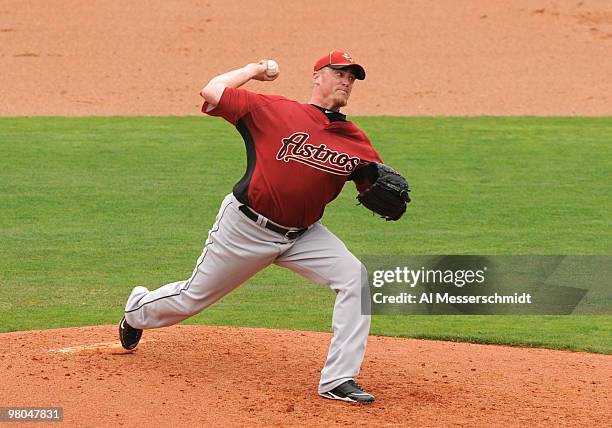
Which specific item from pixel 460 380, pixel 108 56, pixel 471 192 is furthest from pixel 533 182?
pixel 108 56

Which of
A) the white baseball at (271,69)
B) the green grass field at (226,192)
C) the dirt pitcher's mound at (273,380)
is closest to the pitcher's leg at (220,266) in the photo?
the dirt pitcher's mound at (273,380)

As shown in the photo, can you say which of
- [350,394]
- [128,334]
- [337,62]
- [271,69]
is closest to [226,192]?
[128,334]

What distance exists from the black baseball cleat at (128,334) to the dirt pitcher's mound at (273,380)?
0.08 metres

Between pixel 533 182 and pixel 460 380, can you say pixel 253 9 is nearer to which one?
pixel 533 182

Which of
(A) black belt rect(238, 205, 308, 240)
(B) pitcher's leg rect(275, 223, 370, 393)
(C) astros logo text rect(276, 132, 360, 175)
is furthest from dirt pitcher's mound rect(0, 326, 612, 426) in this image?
(C) astros logo text rect(276, 132, 360, 175)

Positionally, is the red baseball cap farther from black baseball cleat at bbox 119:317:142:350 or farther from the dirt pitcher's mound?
black baseball cleat at bbox 119:317:142:350

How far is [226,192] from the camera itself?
40.3ft

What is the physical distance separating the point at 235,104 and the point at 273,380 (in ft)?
4.76

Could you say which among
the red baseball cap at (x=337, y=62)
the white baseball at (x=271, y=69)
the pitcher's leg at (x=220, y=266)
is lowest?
the pitcher's leg at (x=220, y=266)

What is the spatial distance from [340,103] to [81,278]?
13.0 feet

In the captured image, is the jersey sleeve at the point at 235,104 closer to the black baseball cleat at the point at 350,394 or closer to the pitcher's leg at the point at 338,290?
the pitcher's leg at the point at 338,290

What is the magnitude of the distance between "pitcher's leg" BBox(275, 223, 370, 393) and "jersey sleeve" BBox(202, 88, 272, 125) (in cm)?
71

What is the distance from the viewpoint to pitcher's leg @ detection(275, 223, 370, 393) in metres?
5.64

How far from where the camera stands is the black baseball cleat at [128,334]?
20.5ft
